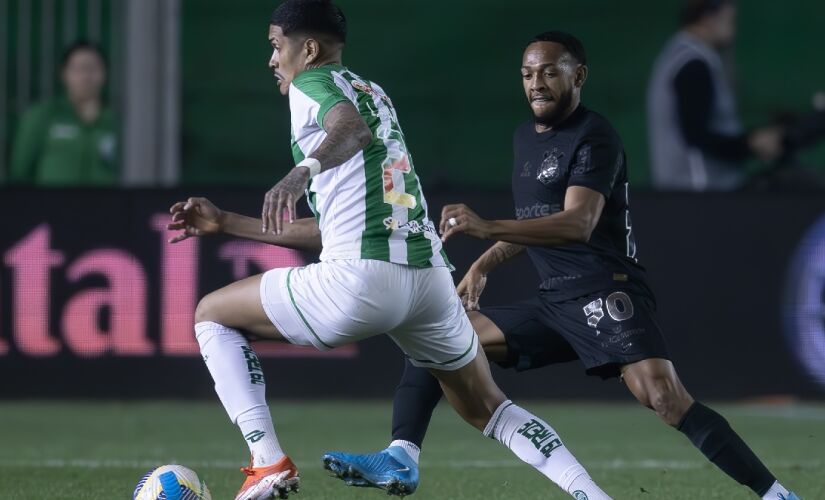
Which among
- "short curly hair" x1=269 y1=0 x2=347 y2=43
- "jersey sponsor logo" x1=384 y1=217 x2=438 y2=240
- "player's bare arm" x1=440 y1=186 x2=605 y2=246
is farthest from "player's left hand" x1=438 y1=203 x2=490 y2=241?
"short curly hair" x1=269 y1=0 x2=347 y2=43

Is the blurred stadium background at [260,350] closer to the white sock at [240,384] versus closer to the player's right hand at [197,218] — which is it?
the white sock at [240,384]

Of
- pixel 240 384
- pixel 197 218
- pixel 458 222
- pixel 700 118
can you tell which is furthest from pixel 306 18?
pixel 700 118

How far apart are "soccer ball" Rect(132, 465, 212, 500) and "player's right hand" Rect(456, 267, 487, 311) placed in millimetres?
1358

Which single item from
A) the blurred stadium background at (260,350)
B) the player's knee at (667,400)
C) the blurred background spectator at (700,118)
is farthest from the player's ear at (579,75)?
the blurred background spectator at (700,118)

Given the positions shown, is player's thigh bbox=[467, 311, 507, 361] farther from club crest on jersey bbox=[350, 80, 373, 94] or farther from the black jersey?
club crest on jersey bbox=[350, 80, 373, 94]

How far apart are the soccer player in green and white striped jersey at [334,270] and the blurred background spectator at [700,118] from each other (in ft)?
21.2

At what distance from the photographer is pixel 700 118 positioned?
11.7 m

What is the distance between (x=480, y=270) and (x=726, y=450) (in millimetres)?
1229

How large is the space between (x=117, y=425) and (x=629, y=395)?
3188 millimetres

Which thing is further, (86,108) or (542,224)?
(86,108)

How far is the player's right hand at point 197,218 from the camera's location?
532 centimetres

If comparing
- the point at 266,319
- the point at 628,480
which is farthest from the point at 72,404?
the point at 266,319

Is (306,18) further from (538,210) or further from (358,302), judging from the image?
(538,210)

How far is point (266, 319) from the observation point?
5340 millimetres
